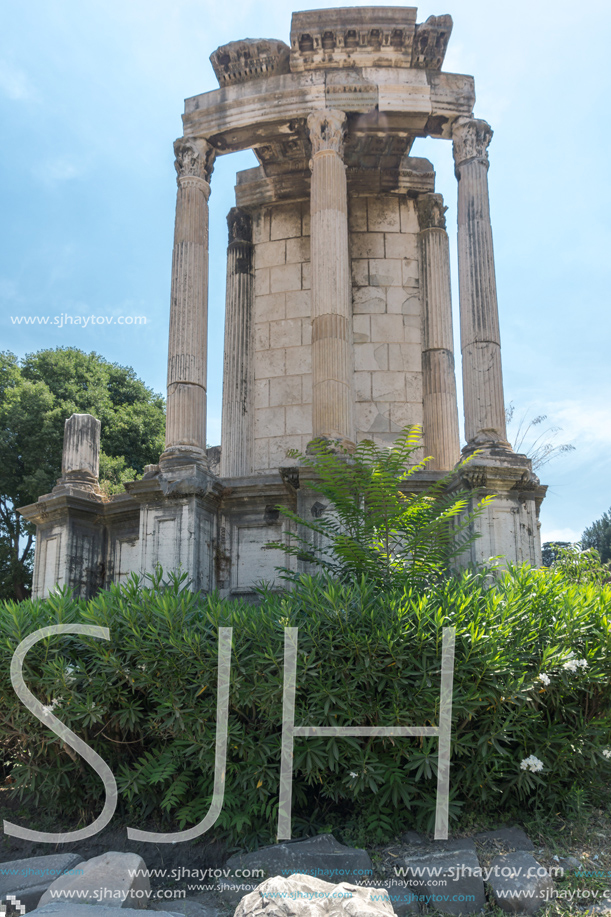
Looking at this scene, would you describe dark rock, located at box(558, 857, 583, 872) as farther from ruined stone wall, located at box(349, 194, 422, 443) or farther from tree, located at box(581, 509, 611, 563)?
tree, located at box(581, 509, 611, 563)

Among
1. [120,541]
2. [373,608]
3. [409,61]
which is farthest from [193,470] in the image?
[409,61]

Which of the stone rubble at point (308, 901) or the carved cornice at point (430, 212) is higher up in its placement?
the carved cornice at point (430, 212)

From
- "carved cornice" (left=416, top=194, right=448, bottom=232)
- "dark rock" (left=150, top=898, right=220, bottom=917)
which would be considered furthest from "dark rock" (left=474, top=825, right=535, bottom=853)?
"carved cornice" (left=416, top=194, right=448, bottom=232)

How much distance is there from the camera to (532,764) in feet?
20.3

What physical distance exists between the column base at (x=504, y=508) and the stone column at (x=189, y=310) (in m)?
4.21

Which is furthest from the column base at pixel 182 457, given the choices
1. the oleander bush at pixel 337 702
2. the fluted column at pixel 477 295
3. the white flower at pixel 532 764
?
the white flower at pixel 532 764

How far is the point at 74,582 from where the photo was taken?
480 inches

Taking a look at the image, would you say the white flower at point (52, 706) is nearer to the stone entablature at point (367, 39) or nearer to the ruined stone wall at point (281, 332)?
the ruined stone wall at point (281, 332)

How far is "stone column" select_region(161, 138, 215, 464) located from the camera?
40.9 ft

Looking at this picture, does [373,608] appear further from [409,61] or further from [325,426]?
[409,61]

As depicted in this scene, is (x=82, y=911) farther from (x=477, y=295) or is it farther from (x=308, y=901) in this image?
(x=477, y=295)

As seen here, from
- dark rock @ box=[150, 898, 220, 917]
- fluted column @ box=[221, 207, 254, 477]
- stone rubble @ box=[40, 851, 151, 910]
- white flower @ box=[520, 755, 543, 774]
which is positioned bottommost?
dark rock @ box=[150, 898, 220, 917]

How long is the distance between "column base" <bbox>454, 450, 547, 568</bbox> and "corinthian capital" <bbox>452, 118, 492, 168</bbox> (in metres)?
5.60

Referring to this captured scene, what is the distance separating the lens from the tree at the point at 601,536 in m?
42.5
